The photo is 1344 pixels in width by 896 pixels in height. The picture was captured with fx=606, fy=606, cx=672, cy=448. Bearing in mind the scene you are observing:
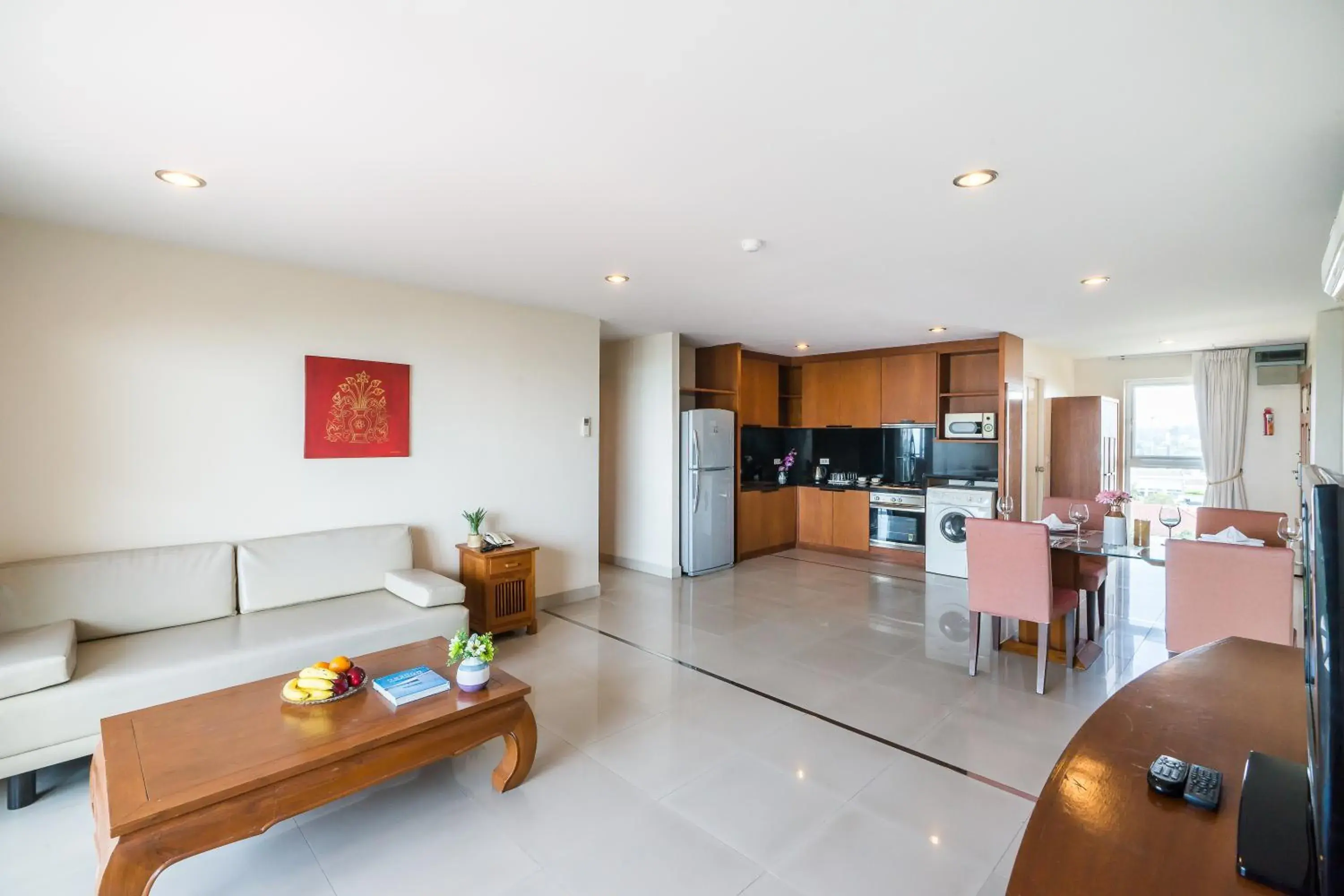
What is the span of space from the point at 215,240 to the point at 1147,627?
645 centimetres

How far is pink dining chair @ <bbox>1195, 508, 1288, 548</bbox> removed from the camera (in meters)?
3.61

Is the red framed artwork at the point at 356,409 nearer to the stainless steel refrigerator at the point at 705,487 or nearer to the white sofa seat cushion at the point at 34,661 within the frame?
the white sofa seat cushion at the point at 34,661

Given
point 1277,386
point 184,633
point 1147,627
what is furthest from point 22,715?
point 1277,386

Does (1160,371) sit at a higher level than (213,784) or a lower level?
higher

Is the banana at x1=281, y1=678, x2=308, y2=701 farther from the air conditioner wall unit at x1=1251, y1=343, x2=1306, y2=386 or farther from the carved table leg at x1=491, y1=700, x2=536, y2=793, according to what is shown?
the air conditioner wall unit at x1=1251, y1=343, x2=1306, y2=386

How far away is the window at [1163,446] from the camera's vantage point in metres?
7.32

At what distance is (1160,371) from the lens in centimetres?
746

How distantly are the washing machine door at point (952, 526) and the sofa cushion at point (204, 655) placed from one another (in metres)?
4.69

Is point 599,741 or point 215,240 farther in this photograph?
point 215,240

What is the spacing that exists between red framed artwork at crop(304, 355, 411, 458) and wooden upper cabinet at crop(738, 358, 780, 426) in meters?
3.72

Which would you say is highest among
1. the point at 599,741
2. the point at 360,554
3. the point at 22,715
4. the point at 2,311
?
the point at 2,311

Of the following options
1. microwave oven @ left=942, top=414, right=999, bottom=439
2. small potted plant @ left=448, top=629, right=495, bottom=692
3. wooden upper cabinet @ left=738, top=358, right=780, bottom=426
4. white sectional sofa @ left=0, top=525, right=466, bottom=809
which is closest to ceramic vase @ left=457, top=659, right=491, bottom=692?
small potted plant @ left=448, top=629, right=495, bottom=692

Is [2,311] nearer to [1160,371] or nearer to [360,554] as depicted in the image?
[360,554]

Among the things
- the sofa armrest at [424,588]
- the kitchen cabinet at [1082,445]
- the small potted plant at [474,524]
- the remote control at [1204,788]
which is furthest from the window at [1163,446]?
the sofa armrest at [424,588]
